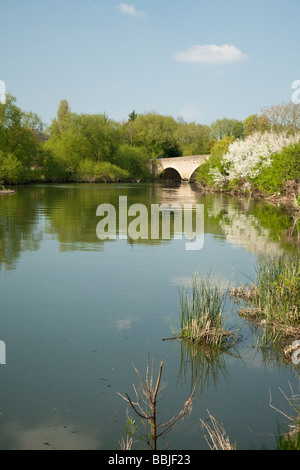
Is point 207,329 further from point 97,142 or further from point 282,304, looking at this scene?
point 97,142

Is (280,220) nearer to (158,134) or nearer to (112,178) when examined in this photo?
(112,178)

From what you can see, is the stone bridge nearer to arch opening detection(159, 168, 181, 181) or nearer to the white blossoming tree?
arch opening detection(159, 168, 181, 181)

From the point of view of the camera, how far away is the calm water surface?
5.60 m

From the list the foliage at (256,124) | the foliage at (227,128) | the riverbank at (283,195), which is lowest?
the riverbank at (283,195)

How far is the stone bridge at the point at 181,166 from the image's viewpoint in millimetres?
97250

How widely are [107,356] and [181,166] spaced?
95.3 meters

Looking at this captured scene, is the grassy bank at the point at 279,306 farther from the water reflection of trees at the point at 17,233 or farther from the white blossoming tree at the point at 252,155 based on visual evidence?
the white blossoming tree at the point at 252,155

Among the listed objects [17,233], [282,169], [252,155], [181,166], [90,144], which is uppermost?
[90,144]

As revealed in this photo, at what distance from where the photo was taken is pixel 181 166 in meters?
101

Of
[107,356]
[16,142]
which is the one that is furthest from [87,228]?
[16,142]

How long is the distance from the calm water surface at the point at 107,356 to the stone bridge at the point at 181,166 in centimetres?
8111

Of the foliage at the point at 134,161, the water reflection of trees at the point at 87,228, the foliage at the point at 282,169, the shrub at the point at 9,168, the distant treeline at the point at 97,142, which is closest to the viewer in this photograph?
the water reflection of trees at the point at 87,228

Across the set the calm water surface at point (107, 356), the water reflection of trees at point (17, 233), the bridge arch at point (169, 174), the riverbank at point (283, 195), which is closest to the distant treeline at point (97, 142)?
the bridge arch at point (169, 174)

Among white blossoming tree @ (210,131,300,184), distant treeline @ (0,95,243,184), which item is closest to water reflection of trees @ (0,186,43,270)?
white blossoming tree @ (210,131,300,184)
